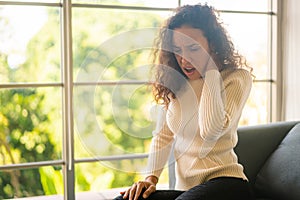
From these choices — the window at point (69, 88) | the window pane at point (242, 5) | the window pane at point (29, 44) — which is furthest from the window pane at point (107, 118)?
the window pane at point (242, 5)

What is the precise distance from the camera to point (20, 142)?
2.91 meters

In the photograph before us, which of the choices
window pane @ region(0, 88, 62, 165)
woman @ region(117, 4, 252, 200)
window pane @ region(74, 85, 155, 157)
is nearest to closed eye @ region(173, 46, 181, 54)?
woman @ region(117, 4, 252, 200)

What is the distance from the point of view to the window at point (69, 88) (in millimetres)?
2852

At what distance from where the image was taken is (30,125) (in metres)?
2.92

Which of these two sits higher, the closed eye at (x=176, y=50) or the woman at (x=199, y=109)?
the closed eye at (x=176, y=50)

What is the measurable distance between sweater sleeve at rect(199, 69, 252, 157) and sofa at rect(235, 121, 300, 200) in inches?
19.5

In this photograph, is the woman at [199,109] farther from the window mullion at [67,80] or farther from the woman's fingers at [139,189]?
the window mullion at [67,80]

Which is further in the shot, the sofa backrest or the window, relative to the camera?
the window

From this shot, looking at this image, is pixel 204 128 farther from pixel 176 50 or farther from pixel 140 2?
pixel 140 2

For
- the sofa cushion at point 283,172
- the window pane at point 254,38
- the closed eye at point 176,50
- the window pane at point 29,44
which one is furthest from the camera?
the window pane at point 254,38

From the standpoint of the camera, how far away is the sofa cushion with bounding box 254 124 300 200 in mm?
2346

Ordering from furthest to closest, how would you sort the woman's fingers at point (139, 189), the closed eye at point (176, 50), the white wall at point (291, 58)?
1. the white wall at point (291, 58)
2. the closed eye at point (176, 50)
3. the woman's fingers at point (139, 189)

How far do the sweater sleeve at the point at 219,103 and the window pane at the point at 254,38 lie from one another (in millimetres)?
1376

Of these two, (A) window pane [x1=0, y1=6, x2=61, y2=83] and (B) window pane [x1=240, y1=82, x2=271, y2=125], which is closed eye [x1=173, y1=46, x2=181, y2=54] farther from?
(B) window pane [x1=240, y1=82, x2=271, y2=125]
